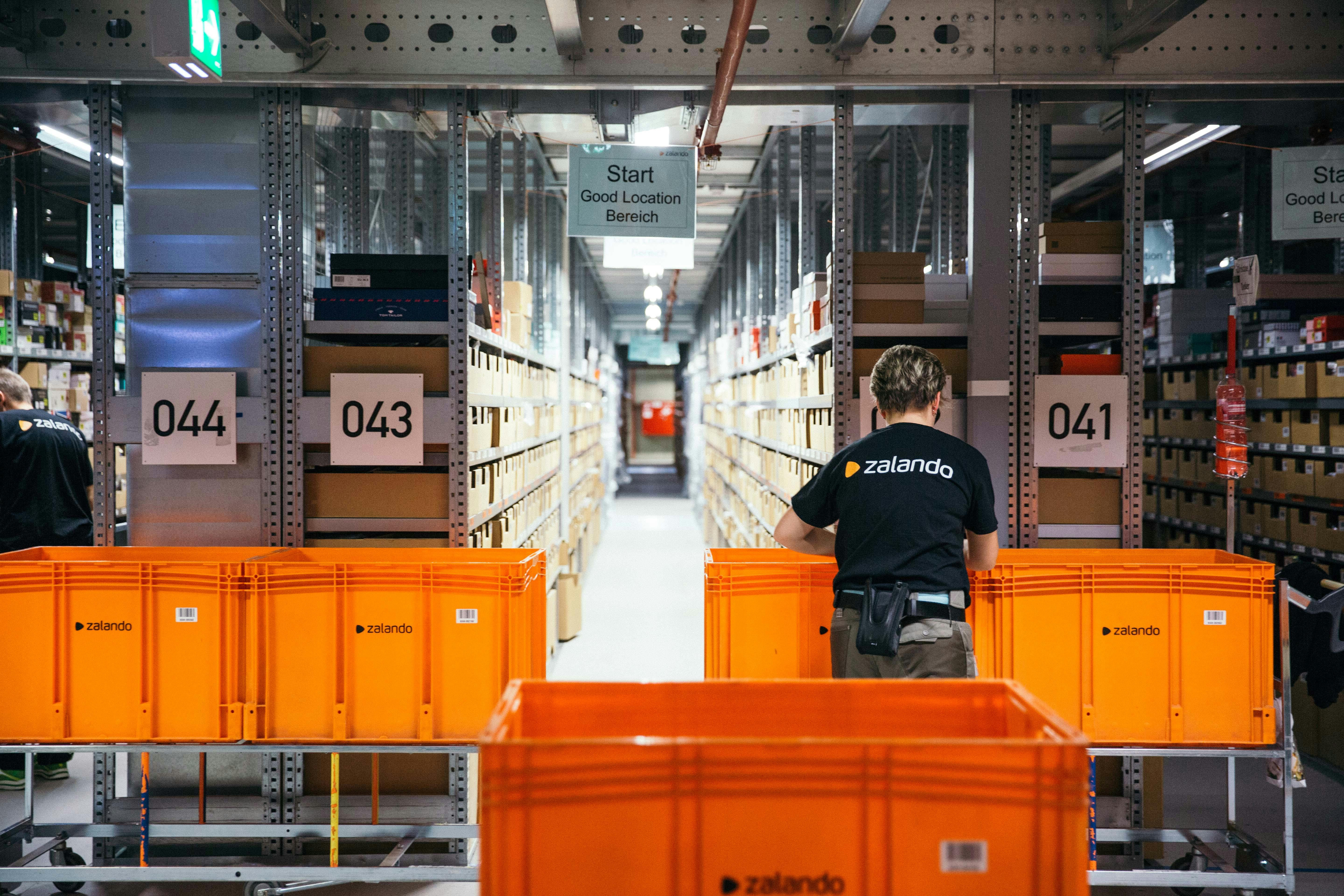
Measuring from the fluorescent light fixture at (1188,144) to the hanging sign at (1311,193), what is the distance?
2.43 metres

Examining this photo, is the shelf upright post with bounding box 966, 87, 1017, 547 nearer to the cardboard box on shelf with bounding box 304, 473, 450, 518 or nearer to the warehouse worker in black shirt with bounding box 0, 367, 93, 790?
the cardboard box on shelf with bounding box 304, 473, 450, 518

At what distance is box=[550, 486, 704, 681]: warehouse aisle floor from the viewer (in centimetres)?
682

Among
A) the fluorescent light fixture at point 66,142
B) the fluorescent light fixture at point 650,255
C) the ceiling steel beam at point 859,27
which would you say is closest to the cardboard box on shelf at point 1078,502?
the ceiling steel beam at point 859,27

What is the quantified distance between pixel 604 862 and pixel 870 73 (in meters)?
3.44

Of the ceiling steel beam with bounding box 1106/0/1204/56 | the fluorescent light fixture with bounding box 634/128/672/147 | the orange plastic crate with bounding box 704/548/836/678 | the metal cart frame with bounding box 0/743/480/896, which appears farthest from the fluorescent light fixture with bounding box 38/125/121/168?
the ceiling steel beam with bounding box 1106/0/1204/56

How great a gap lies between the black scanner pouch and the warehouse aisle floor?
38.5 inches

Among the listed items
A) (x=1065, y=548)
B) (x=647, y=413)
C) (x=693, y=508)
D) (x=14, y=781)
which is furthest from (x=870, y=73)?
(x=647, y=413)

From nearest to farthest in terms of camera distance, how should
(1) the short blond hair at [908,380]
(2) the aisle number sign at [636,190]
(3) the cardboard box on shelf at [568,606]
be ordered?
(1) the short blond hair at [908,380]
(2) the aisle number sign at [636,190]
(3) the cardboard box on shelf at [568,606]

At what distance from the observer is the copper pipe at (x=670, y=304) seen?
16391mm

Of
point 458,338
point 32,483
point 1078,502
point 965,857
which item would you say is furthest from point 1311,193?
point 32,483

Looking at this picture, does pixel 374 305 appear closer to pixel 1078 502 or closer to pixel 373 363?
pixel 373 363

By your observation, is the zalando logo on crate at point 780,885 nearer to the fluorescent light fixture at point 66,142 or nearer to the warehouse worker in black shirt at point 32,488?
the warehouse worker in black shirt at point 32,488

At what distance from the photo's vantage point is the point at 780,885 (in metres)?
1.57

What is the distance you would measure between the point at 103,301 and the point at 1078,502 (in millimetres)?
4209
